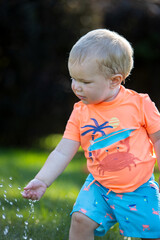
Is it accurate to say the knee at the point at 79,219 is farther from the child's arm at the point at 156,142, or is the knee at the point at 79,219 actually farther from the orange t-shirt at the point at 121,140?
the child's arm at the point at 156,142

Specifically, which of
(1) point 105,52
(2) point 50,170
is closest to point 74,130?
(2) point 50,170

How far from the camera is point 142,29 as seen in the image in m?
14.6

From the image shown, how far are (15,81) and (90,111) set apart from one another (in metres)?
7.50

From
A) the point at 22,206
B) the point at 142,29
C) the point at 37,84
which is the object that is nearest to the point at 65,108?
the point at 37,84

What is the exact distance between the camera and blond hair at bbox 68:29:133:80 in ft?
7.62

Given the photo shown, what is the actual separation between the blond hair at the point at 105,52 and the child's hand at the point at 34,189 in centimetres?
71

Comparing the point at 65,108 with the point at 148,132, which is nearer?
the point at 148,132

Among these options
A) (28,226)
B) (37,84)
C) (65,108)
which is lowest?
(65,108)

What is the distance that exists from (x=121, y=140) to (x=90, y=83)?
0.38m

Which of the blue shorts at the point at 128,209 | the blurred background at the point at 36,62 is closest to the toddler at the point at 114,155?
the blue shorts at the point at 128,209

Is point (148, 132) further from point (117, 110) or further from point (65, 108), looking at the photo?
point (65, 108)

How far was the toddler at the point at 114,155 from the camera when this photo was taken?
2395 millimetres

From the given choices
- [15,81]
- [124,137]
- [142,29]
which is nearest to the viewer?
[124,137]

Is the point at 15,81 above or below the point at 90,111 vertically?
below
